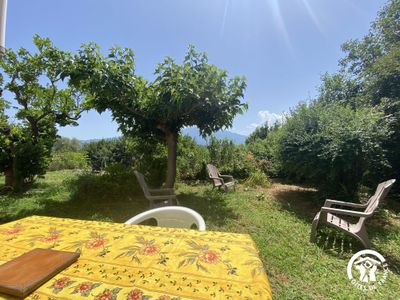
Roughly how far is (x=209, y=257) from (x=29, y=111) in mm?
8172

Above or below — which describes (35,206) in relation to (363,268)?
above

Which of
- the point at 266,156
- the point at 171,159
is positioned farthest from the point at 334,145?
the point at 266,156

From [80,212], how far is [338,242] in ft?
17.4

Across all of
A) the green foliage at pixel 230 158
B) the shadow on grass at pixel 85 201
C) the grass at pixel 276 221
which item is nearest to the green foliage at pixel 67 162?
the grass at pixel 276 221

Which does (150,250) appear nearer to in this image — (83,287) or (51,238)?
(83,287)

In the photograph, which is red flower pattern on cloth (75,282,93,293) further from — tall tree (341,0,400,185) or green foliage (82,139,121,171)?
green foliage (82,139,121,171)

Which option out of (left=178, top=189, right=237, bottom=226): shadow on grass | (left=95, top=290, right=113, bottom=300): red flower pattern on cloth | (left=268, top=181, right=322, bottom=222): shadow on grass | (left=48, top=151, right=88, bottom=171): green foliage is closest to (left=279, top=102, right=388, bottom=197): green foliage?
(left=268, top=181, right=322, bottom=222): shadow on grass

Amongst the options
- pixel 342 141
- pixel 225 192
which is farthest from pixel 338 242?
pixel 225 192

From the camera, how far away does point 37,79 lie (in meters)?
6.46

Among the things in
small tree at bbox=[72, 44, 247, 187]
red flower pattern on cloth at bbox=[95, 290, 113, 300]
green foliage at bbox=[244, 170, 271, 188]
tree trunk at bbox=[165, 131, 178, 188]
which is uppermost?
small tree at bbox=[72, 44, 247, 187]

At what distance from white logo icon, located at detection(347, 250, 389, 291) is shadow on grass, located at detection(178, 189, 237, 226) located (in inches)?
82.5

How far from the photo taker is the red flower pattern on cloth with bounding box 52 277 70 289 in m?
0.95

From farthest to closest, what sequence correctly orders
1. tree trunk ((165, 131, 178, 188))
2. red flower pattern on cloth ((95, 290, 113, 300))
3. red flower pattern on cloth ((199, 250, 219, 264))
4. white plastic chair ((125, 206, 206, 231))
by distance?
tree trunk ((165, 131, 178, 188)) < white plastic chair ((125, 206, 206, 231)) < red flower pattern on cloth ((199, 250, 219, 264)) < red flower pattern on cloth ((95, 290, 113, 300))

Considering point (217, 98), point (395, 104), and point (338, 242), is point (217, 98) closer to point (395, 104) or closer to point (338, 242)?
point (338, 242)
